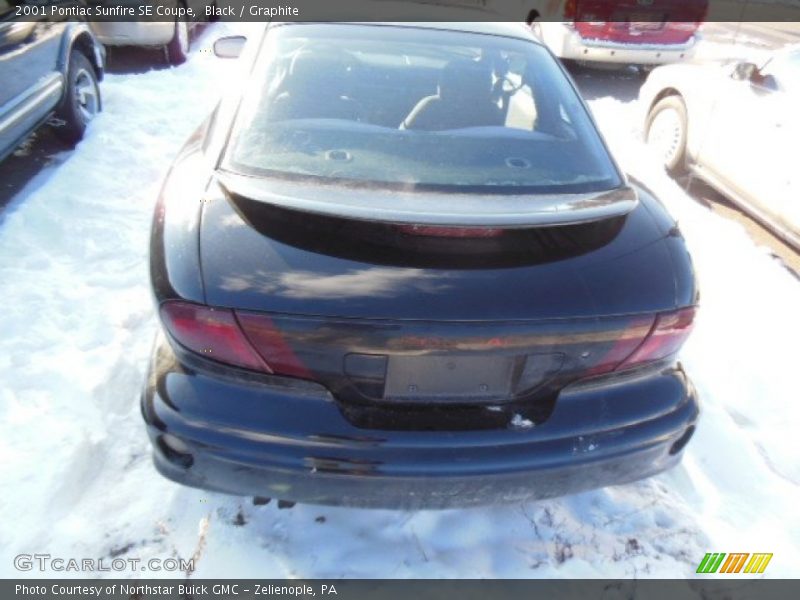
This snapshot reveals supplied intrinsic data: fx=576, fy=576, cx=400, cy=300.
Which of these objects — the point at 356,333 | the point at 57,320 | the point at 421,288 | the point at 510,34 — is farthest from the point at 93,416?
the point at 510,34

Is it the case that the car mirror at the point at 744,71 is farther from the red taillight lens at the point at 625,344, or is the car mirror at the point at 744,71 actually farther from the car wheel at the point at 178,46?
the car wheel at the point at 178,46

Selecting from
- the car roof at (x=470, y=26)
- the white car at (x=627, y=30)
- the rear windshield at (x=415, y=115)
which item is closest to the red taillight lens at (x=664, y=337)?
the rear windshield at (x=415, y=115)

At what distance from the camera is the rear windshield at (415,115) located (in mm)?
1972

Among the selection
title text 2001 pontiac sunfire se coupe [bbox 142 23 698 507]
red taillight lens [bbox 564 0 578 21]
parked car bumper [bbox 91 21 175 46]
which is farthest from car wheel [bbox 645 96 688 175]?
parked car bumper [bbox 91 21 175 46]

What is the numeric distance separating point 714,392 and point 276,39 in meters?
2.71

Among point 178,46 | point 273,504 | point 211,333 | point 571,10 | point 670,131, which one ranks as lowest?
point 273,504

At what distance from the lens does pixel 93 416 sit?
2453 mm

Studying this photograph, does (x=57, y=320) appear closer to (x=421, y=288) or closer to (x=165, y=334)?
(x=165, y=334)

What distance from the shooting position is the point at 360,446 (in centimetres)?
161

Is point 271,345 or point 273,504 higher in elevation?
point 271,345

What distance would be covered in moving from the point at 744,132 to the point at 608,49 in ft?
11.8

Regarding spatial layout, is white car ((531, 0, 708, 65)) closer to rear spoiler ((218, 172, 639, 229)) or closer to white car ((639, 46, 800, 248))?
white car ((639, 46, 800, 248))

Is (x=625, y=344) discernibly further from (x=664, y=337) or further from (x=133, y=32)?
(x=133, y=32)

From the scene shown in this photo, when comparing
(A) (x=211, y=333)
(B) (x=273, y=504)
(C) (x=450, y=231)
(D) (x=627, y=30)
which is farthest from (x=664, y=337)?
(D) (x=627, y=30)
